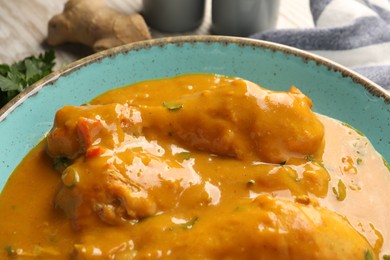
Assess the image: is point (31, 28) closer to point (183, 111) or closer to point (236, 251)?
point (183, 111)

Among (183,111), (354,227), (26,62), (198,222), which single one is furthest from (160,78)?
(354,227)

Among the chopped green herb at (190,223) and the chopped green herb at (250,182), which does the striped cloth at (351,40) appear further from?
the chopped green herb at (190,223)

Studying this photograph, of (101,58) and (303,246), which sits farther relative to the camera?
(101,58)

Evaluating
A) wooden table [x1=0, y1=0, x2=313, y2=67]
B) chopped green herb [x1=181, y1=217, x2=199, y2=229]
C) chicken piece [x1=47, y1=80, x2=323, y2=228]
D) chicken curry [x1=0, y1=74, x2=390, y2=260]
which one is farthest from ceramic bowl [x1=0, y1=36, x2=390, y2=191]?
chopped green herb [x1=181, y1=217, x2=199, y2=229]

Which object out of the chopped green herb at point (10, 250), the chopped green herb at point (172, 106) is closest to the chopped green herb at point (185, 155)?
the chopped green herb at point (172, 106)

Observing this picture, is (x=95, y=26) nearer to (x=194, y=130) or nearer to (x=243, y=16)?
(x=243, y=16)

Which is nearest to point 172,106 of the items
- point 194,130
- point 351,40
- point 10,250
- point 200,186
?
point 194,130
